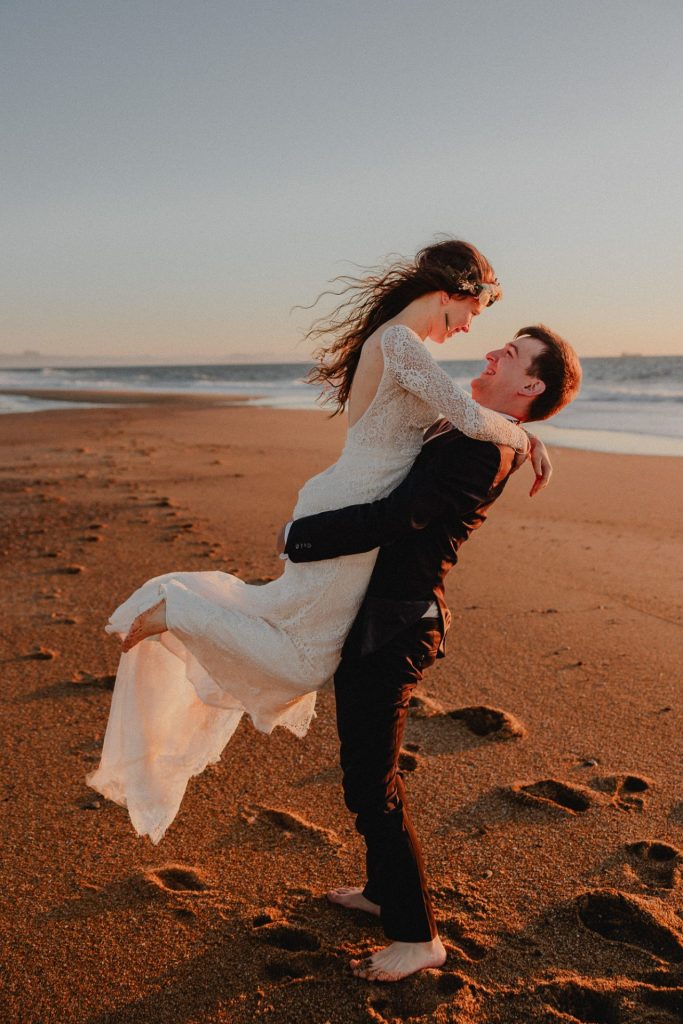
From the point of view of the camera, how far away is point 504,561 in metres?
6.94

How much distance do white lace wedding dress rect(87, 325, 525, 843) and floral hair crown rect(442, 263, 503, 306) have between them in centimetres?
25

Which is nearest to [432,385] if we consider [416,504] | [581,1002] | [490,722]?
[416,504]

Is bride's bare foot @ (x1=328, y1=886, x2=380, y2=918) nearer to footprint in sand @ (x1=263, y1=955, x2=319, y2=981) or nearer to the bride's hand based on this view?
footprint in sand @ (x1=263, y1=955, x2=319, y2=981)

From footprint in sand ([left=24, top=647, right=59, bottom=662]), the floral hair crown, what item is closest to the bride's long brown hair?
the floral hair crown

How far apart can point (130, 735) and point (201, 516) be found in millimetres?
5718

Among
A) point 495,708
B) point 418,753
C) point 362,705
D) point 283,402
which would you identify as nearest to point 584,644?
point 495,708

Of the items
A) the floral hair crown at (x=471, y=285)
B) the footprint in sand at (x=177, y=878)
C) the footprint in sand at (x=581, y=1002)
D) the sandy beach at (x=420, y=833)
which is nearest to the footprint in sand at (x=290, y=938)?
the sandy beach at (x=420, y=833)

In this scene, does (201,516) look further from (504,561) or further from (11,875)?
(11,875)

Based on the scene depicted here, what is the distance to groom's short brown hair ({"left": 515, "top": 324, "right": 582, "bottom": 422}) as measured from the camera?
2.46 metres

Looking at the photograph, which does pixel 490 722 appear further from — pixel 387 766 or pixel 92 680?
pixel 92 680

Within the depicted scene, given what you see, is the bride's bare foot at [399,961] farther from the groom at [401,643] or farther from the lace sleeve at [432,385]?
the lace sleeve at [432,385]

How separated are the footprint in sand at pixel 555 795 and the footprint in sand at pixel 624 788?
0.08m

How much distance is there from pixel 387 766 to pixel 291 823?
3.18ft

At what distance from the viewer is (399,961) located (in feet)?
8.18
